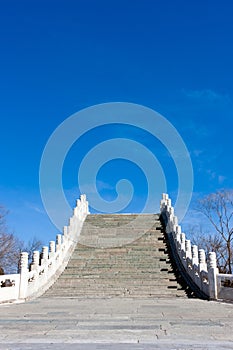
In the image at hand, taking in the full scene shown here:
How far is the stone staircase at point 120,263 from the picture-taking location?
40.7 ft

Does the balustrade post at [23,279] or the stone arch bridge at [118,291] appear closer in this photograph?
the stone arch bridge at [118,291]

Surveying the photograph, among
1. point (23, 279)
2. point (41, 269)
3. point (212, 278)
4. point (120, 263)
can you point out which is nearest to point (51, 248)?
point (41, 269)

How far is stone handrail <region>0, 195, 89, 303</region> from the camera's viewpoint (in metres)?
10.9

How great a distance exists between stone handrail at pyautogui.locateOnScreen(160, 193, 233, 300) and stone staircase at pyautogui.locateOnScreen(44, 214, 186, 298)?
0.45 meters

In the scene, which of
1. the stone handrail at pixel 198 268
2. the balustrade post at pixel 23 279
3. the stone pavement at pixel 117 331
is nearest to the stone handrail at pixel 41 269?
the balustrade post at pixel 23 279

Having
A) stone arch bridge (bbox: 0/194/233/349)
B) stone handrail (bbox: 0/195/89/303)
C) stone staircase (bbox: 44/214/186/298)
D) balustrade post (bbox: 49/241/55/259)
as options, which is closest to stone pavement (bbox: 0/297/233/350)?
stone arch bridge (bbox: 0/194/233/349)

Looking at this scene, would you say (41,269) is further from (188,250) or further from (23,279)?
(188,250)

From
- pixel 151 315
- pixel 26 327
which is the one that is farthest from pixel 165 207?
pixel 26 327

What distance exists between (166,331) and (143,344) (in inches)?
40.4

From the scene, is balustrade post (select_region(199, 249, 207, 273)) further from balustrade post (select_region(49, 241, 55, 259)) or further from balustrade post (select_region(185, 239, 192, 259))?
balustrade post (select_region(49, 241, 55, 259))

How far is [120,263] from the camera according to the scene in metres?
15.0

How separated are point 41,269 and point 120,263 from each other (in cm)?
335

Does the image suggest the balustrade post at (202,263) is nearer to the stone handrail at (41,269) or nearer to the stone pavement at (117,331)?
the stone pavement at (117,331)

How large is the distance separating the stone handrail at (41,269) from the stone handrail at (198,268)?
Result: 14.5 feet
